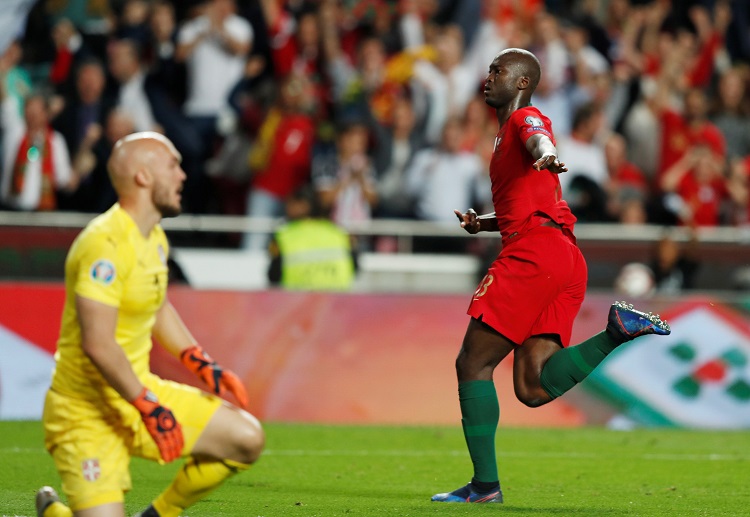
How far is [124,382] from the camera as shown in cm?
484

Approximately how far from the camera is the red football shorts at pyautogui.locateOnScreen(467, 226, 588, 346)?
6617mm

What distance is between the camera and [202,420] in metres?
5.09

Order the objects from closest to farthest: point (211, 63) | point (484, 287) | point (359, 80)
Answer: point (484, 287) → point (211, 63) → point (359, 80)

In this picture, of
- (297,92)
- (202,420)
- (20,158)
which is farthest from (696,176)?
(202,420)

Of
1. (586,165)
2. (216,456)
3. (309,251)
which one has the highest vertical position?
(586,165)

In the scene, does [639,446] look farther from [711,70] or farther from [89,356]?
[711,70]

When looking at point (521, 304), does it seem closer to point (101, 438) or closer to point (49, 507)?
point (101, 438)

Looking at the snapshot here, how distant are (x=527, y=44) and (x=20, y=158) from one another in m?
5.94

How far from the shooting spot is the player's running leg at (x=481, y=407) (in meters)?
6.68

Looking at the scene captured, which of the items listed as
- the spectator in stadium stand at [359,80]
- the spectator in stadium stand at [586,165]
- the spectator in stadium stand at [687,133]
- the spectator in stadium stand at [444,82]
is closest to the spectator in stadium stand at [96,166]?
the spectator in stadium stand at [359,80]

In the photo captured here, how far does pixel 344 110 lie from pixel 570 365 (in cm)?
820

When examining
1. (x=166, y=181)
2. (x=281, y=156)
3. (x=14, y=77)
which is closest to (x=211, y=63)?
(x=281, y=156)

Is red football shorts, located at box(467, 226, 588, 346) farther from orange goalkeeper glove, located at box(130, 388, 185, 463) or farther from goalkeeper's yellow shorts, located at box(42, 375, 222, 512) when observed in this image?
orange goalkeeper glove, located at box(130, 388, 185, 463)

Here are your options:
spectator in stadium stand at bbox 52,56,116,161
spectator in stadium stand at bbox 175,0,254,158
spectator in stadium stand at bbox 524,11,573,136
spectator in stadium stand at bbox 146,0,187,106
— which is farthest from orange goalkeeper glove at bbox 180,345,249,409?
spectator in stadium stand at bbox 524,11,573,136
